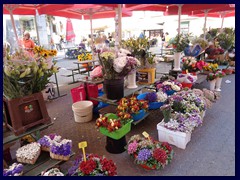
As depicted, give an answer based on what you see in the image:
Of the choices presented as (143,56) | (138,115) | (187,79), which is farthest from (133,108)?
(187,79)

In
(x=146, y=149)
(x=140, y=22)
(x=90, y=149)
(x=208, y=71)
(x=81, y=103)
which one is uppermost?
(x=140, y=22)

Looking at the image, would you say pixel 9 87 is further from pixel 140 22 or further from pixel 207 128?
pixel 140 22

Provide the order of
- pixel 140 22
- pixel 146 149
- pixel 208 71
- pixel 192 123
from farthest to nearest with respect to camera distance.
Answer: pixel 140 22 < pixel 208 71 < pixel 192 123 < pixel 146 149

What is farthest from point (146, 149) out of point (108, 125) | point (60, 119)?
point (60, 119)

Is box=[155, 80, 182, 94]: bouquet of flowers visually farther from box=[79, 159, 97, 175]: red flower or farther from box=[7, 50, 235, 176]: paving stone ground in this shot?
box=[79, 159, 97, 175]: red flower

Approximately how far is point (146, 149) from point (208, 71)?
11.7 ft

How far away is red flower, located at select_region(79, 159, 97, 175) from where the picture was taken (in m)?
1.65

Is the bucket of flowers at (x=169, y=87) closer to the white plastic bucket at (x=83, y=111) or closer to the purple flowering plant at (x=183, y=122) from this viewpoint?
the purple flowering plant at (x=183, y=122)

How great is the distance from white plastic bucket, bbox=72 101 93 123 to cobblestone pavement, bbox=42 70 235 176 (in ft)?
0.29

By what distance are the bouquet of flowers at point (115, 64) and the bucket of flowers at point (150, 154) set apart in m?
1.04

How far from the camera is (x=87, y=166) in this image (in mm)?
1670

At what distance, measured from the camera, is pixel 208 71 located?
4.72 m

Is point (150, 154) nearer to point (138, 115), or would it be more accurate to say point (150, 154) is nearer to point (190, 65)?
point (138, 115)

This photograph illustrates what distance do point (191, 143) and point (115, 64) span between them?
1.52m
